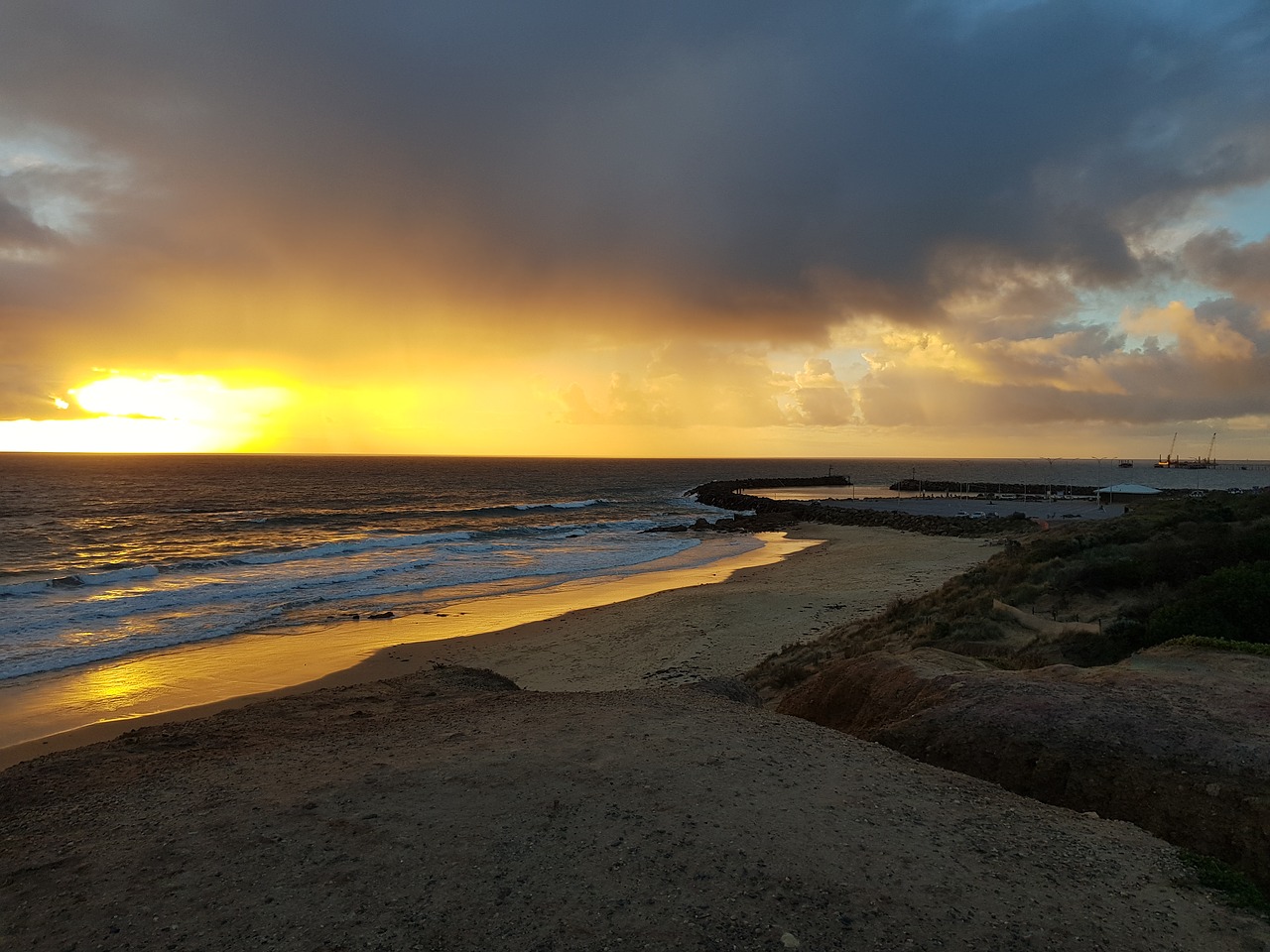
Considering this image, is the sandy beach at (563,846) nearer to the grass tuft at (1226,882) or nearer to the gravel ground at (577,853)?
the gravel ground at (577,853)

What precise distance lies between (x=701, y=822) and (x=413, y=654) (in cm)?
1250

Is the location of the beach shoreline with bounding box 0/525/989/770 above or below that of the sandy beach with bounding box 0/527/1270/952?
below

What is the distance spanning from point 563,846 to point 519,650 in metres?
11.8

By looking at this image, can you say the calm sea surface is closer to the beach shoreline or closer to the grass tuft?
the beach shoreline

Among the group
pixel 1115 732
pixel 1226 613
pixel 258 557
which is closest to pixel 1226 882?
pixel 1115 732

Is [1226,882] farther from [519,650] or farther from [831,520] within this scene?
[831,520]

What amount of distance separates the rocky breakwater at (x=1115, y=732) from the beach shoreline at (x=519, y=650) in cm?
567

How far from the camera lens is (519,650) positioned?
17.1 m

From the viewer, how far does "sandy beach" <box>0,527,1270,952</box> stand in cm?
461

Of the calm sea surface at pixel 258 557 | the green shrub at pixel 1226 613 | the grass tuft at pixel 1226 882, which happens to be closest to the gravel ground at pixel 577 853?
the grass tuft at pixel 1226 882

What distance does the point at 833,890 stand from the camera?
491 centimetres

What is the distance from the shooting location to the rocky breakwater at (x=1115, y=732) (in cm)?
593

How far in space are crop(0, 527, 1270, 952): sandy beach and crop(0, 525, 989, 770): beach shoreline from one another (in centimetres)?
455

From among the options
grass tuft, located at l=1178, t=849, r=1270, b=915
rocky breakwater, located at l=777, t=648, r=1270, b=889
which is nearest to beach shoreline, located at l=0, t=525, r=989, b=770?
rocky breakwater, located at l=777, t=648, r=1270, b=889
